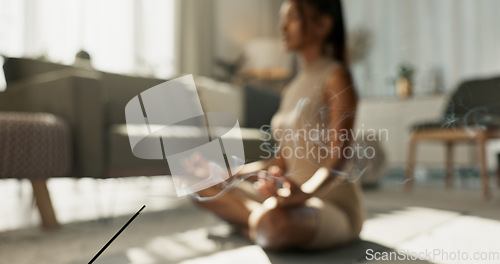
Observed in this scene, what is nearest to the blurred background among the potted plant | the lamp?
the potted plant

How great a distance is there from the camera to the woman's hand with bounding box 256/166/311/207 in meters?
0.23

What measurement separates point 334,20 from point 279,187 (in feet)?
0.43

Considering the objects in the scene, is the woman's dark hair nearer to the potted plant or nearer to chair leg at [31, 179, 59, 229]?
the potted plant

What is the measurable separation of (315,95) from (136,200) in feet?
0.43

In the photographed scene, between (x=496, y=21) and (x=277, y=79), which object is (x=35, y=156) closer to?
(x=496, y=21)

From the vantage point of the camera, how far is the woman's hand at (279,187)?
0.77ft

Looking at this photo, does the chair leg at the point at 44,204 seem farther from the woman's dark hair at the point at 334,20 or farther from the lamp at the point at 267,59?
the lamp at the point at 267,59

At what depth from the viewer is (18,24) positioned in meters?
1.51

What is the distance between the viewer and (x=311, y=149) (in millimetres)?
225

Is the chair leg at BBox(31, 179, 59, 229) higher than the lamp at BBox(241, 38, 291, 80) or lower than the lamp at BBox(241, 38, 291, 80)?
lower

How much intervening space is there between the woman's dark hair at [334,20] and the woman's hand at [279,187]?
0.34ft

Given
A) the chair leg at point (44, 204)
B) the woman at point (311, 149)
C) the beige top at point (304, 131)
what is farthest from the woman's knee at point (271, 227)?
the chair leg at point (44, 204)

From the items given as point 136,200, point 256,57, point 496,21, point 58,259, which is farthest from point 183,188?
point 256,57

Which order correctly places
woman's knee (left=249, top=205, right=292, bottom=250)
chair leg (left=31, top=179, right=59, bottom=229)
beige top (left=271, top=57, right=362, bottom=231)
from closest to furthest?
beige top (left=271, top=57, right=362, bottom=231)
woman's knee (left=249, top=205, right=292, bottom=250)
chair leg (left=31, top=179, right=59, bottom=229)
